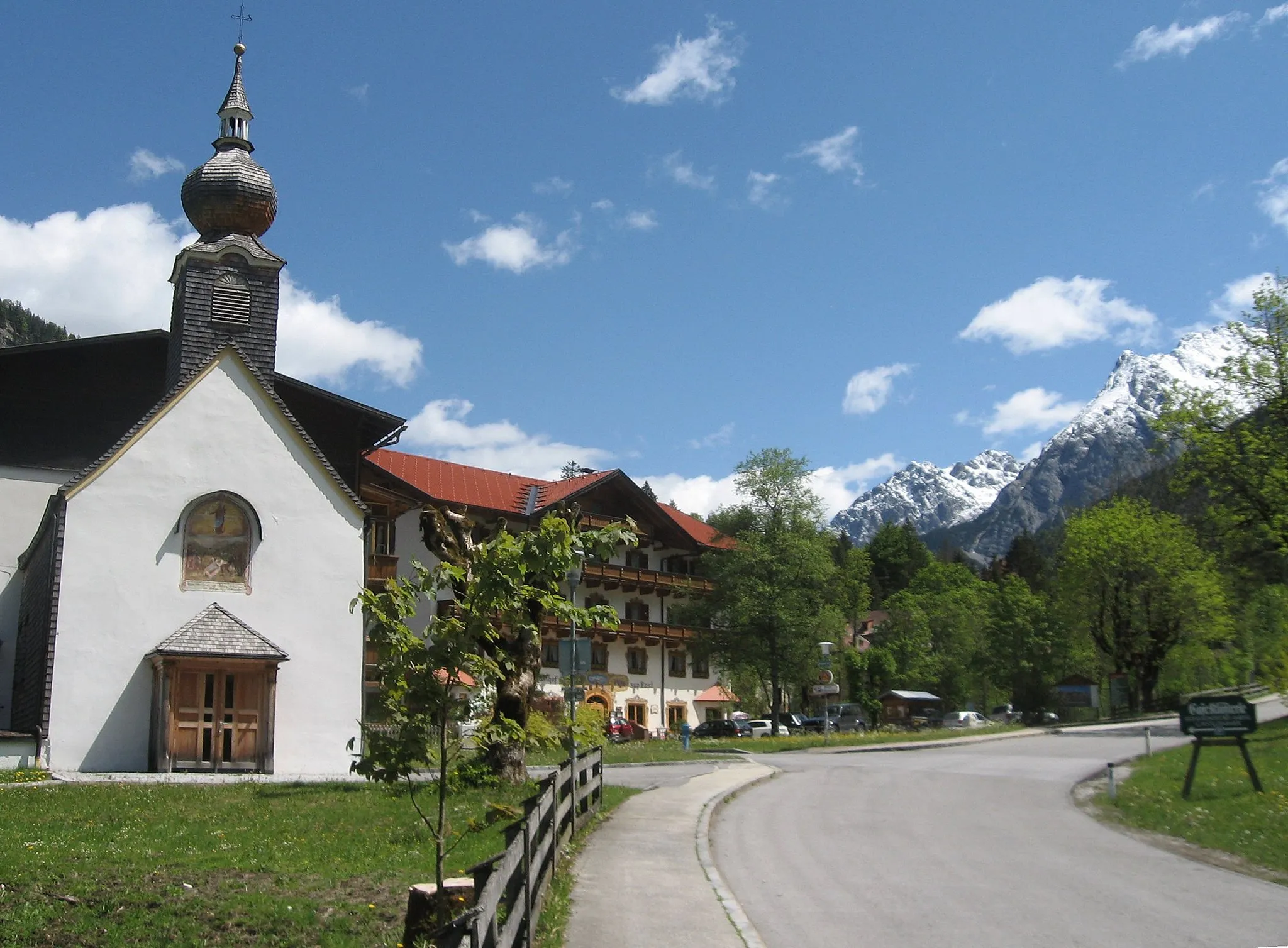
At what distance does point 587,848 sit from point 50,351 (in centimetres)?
2407

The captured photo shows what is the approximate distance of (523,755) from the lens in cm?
2117

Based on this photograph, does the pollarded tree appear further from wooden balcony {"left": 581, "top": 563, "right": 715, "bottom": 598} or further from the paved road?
the paved road

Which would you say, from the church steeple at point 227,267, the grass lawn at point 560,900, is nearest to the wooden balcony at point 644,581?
the church steeple at point 227,267

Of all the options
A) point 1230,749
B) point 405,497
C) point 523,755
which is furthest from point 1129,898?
point 405,497

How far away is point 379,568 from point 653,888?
3078 centimetres

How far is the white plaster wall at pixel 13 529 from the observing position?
32.2 metres

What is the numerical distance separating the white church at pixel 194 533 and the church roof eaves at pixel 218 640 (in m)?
0.05

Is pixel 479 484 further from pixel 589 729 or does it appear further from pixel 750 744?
pixel 589 729

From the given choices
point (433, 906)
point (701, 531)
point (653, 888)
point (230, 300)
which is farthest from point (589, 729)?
point (701, 531)

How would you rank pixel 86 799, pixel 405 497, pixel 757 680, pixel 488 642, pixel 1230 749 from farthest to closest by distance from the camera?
1. pixel 757 680
2. pixel 405 497
3. pixel 1230 749
4. pixel 86 799
5. pixel 488 642

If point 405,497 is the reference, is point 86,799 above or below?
below

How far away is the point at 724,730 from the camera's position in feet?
185

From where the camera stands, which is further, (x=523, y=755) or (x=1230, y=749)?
(x=1230, y=749)

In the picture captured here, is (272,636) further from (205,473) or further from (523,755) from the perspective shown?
(523,755)
